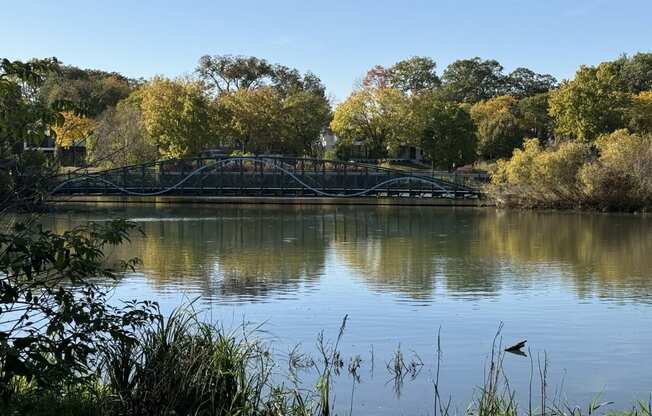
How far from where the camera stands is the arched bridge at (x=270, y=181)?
5819 cm

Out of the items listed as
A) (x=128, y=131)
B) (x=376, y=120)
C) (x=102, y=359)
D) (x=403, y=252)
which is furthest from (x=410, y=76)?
(x=102, y=359)

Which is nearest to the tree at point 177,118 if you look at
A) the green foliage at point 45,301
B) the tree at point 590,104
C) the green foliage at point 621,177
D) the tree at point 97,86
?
the tree at point 97,86

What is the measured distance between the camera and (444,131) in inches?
2704

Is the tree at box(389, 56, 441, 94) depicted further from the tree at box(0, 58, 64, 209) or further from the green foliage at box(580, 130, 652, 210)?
the tree at box(0, 58, 64, 209)

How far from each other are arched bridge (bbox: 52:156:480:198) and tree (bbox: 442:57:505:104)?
4258 centimetres

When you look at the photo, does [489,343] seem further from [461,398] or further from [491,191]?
[491,191]

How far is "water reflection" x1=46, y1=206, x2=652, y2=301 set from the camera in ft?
63.7

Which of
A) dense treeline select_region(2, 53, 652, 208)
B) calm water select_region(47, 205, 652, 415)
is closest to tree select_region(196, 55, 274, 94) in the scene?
dense treeline select_region(2, 53, 652, 208)

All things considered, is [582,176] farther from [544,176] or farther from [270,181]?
[270,181]

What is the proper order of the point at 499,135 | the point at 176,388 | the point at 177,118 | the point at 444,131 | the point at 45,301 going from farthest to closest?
the point at 499,135 → the point at 444,131 → the point at 177,118 → the point at 176,388 → the point at 45,301

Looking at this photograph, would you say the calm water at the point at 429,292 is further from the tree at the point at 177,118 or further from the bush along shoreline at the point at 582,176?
the tree at the point at 177,118

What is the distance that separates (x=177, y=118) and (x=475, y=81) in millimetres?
47886

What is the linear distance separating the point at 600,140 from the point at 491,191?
272 inches

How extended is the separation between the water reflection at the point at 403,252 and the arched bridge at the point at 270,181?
11.8m
